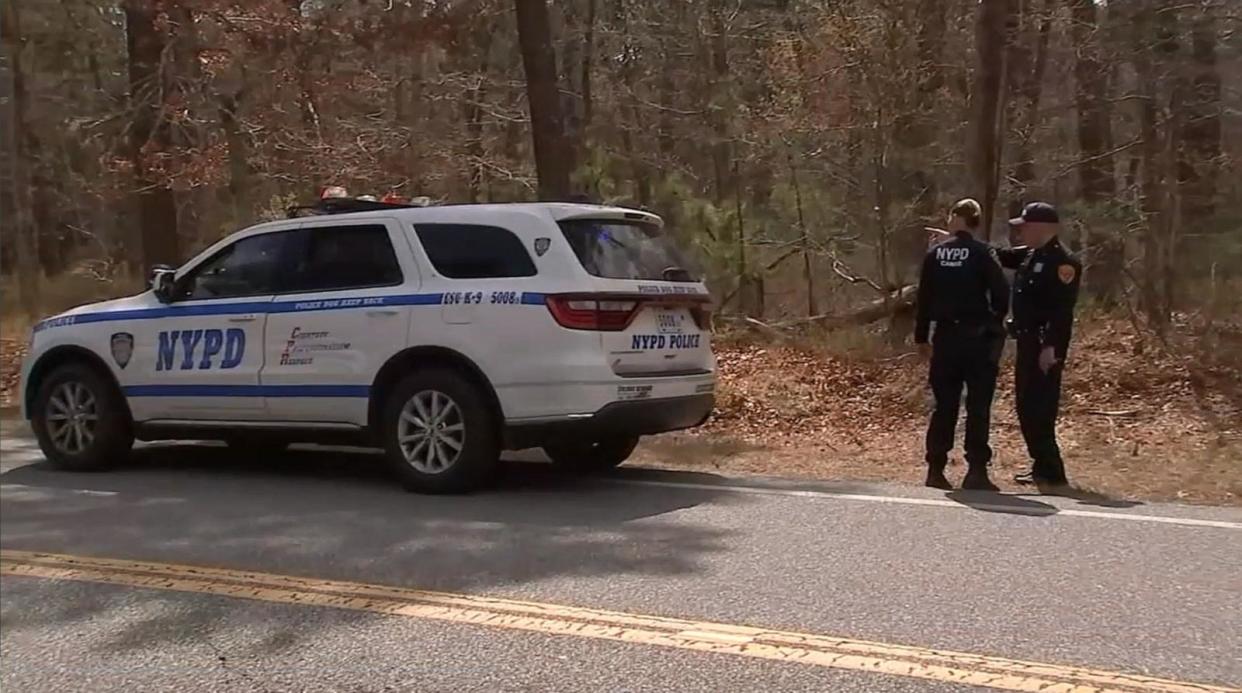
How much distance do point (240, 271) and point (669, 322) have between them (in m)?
3.03

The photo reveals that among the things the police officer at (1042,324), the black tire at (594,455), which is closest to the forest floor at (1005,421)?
the police officer at (1042,324)

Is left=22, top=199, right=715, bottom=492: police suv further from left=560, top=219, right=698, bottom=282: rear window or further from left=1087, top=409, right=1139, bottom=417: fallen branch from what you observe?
left=1087, top=409, right=1139, bottom=417: fallen branch

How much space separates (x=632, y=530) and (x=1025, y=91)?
1112 cm

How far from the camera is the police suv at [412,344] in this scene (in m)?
7.96

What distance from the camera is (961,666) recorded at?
15.4 ft

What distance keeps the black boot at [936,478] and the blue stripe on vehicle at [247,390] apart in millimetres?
3640

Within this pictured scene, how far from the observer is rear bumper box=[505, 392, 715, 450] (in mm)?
7914

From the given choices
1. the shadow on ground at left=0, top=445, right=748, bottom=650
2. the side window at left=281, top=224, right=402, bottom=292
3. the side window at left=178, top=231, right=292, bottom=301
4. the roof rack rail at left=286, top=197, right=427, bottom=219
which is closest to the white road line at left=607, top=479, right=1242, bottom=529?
the shadow on ground at left=0, top=445, right=748, bottom=650

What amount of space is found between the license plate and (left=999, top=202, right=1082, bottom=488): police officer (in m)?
2.19

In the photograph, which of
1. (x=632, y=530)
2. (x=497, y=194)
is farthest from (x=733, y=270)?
(x=632, y=530)

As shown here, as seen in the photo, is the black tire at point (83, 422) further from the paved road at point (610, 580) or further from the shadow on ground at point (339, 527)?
the paved road at point (610, 580)

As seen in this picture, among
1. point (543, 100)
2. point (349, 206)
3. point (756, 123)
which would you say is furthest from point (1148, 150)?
point (349, 206)

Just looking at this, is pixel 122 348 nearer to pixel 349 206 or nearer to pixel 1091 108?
pixel 349 206

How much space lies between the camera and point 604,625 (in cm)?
528
